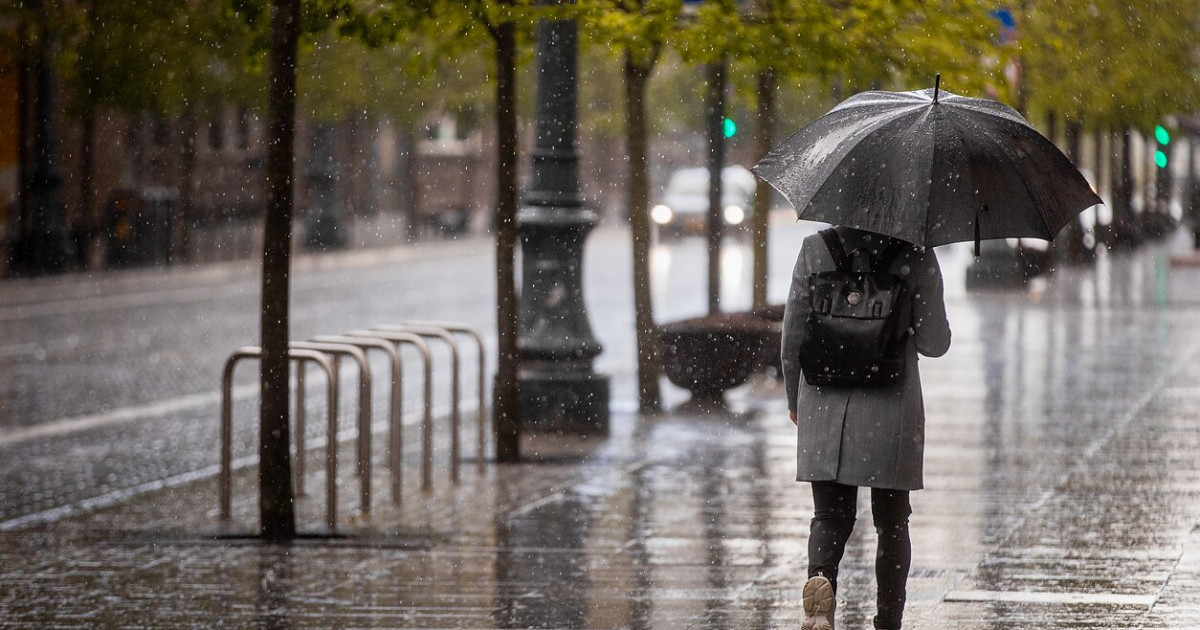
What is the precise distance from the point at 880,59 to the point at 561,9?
3.85 m

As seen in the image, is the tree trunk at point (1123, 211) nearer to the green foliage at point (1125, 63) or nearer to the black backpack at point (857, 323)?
the green foliage at point (1125, 63)

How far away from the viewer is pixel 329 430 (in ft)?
29.9

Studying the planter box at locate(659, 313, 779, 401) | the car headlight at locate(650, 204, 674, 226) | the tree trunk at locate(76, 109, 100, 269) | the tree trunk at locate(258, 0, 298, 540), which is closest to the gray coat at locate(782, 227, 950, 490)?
the tree trunk at locate(258, 0, 298, 540)

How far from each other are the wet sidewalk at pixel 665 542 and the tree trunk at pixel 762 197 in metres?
2.32

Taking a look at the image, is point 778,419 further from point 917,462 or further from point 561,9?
point 917,462

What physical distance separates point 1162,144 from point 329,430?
861 inches

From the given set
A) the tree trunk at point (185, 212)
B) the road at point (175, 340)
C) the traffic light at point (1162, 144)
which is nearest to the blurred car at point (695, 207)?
the road at point (175, 340)

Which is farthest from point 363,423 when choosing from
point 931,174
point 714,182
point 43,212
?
point 43,212

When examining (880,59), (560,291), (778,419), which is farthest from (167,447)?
(880,59)

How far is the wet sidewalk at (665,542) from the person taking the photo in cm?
689

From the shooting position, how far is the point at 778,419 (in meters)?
12.7

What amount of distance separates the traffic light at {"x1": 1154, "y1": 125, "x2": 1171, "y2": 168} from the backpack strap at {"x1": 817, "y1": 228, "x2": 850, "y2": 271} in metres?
22.5

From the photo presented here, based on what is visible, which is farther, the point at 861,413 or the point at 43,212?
the point at 43,212

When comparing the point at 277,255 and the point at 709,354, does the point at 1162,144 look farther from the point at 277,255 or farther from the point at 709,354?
the point at 277,255
